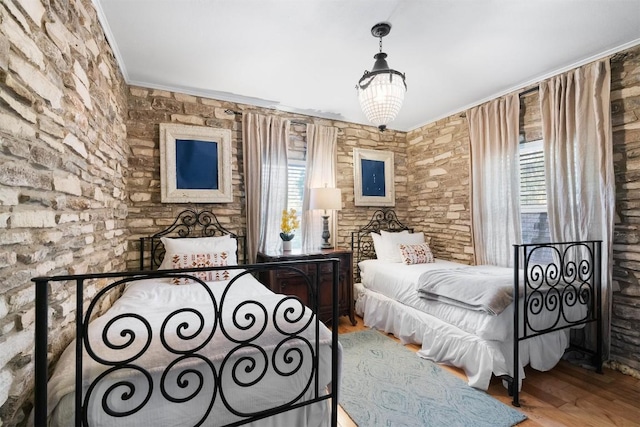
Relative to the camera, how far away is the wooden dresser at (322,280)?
118 inches

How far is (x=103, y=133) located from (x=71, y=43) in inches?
26.9

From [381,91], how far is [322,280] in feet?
6.92

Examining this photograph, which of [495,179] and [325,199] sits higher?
[495,179]

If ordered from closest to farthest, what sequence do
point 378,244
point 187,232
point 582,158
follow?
point 582,158 < point 187,232 < point 378,244

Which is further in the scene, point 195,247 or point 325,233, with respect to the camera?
point 325,233

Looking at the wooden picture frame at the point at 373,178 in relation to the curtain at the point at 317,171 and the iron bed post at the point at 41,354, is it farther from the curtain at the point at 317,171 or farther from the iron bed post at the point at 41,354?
the iron bed post at the point at 41,354

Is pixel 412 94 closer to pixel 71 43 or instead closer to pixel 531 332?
pixel 531 332

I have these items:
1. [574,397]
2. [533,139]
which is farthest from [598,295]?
[533,139]

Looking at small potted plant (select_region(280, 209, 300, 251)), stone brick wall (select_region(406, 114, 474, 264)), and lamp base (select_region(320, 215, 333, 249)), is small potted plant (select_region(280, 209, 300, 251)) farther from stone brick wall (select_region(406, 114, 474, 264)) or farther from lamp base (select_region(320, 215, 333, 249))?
stone brick wall (select_region(406, 114, 474, 264))

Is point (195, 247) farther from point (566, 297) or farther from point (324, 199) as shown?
point (566, 297)

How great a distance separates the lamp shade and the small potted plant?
271 millimetres

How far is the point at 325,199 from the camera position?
338 cm

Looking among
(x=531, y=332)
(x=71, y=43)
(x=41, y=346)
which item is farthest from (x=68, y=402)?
(x=531, y=332)

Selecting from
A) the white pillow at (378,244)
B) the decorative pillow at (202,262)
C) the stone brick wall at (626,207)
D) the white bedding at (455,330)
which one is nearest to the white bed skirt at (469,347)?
the white bedding at (455,330)
